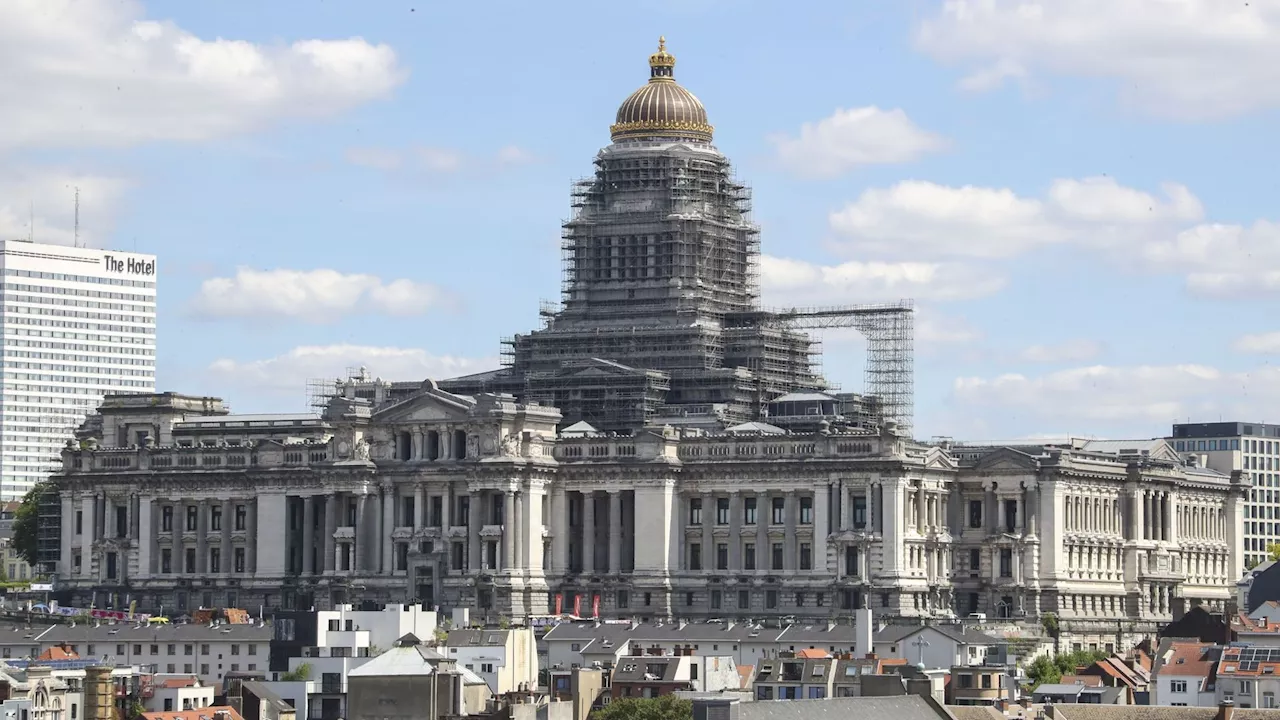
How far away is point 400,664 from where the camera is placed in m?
174

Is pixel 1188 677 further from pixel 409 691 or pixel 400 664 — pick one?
pixel 409 691

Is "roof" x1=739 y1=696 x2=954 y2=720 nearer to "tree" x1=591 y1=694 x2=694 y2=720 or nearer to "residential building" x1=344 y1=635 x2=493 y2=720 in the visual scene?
"tree" x1=591 y1=694 x2=694 y2=720

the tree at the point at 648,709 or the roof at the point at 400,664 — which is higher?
the roof at the point at 400,664

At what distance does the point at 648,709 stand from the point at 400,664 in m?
13.5

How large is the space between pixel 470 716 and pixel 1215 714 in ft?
119

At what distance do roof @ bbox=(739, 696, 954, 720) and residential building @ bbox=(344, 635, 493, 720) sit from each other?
27.6 meters

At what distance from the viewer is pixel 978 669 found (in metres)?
184

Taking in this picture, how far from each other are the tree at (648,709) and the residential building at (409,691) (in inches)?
267

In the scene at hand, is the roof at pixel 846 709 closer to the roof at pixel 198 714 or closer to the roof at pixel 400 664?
the roof at pixel 400 664

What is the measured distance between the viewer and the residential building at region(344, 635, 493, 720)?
164000 mm

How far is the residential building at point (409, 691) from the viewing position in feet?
538

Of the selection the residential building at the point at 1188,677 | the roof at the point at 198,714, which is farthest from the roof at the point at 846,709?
the roof at the point at 198,714

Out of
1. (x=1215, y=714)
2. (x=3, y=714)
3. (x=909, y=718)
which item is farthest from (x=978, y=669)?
(x=3, y=714)

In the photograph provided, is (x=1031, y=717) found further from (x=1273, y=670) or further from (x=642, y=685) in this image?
(x=642, y=685)
